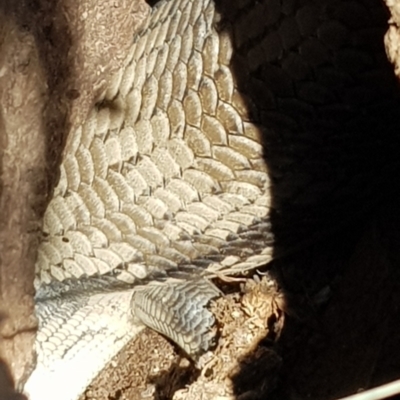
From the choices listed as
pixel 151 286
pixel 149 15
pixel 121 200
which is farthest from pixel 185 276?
pixel 149 15

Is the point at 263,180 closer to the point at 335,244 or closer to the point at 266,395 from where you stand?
the point at 335,244

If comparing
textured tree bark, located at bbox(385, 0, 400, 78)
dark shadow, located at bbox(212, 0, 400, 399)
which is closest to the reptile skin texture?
dark shadow, located at bbox(212, 0, 400, 399)

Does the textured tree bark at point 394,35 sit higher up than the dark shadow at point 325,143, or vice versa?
the textured tree bark at point 394,35

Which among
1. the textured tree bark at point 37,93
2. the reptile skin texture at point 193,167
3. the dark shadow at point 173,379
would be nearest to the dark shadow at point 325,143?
the reptile skin texture at point 193,167

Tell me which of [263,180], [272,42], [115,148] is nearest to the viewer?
[272,42]

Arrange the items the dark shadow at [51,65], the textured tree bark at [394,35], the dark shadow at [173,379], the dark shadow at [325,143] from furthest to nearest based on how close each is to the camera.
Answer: the dark shadow at [173,379] < the dark shadow at [51,65] < the dark shadow at [325,143] < the textured tree bark at [394,35]

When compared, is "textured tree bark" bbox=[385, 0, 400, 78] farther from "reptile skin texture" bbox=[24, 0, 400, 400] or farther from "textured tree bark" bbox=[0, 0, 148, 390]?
"textured tree bark" bbox=[0, 0, 148, 390]

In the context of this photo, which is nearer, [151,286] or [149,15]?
[149,15]

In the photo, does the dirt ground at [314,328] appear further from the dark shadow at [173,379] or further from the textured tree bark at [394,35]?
the textured tree bark at [394,35]
